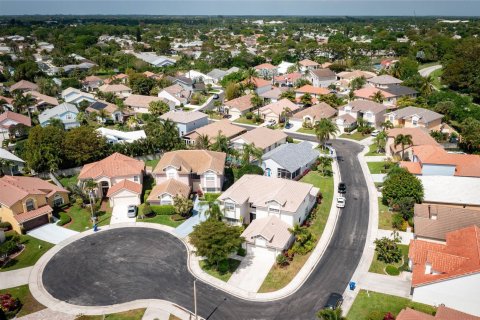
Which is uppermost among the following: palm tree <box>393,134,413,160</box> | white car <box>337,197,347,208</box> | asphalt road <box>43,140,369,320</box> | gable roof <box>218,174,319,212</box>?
palm tree <box>393,134,413,160</box>

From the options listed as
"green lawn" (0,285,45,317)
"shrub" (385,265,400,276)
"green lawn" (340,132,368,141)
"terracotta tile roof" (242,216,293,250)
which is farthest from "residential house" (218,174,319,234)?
"green lawn" (340,132,368,141)

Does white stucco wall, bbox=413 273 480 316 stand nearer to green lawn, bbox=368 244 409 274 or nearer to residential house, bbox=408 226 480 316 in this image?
residential house, bbox=408 226 480 316

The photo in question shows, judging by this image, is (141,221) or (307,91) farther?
(307,91)

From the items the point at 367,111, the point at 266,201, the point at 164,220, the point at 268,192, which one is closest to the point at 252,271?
the point at 266,201

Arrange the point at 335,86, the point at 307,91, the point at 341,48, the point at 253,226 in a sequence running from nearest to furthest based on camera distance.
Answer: the point at 253,226 < the point at 307,91 < the point at 335,86 < the point at 341,48

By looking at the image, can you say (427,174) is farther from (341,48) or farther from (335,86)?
(341,48)

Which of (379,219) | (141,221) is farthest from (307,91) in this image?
(141,221)

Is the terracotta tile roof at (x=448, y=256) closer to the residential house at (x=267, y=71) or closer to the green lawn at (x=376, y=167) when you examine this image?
the green lawn at (x=376, y=167)
